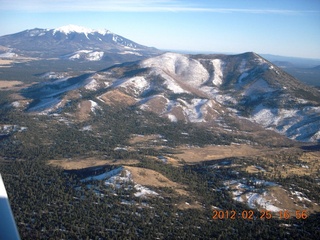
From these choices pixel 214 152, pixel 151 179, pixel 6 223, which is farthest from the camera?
pixel 214 152

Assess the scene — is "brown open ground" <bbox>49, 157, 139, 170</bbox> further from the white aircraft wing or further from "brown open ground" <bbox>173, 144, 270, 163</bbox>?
the white aircraft wing

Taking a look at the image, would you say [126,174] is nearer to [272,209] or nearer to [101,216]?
[101,216]

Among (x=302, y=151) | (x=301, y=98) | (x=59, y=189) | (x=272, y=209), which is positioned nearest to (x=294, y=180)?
(x=272, y=209)

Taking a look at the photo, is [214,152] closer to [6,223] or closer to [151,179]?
[151,179]

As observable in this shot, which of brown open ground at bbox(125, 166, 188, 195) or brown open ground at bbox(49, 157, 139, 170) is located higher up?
brown open ground at bbox(125, 166, 188, 195)

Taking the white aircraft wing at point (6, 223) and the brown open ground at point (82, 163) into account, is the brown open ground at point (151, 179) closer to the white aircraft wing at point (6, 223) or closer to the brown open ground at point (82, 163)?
the brown open ground at point (82, 163)

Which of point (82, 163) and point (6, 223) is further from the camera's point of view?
point (82, 163)

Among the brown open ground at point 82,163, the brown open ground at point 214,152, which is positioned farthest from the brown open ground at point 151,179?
the brown open ground at point 214,152

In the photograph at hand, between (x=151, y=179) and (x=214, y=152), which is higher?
(x=151, y=179)

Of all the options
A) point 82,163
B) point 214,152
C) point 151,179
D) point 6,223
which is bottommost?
point 82,163

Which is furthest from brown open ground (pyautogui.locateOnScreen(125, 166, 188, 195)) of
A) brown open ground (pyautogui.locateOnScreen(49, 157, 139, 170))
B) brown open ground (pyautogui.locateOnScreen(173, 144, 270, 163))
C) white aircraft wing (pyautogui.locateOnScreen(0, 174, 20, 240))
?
white aircraft wing (pyautogui.locateOnScreen(0, 174, 20, 240))

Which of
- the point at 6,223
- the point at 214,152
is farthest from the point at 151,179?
the point at 6,223
